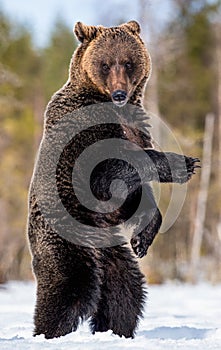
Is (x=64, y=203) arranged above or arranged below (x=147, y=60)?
below

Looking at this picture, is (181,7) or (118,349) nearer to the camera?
(118,349)

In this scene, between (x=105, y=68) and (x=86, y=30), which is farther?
(x=86, y=30)

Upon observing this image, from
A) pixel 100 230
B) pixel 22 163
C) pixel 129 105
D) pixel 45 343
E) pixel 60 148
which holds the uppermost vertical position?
pixel 22 163

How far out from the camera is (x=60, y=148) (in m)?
5.38

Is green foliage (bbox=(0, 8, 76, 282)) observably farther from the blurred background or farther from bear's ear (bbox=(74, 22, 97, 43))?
bear's ear (bbox=(74, 22, 97, 43))

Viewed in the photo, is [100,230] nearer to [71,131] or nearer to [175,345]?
[71,131]

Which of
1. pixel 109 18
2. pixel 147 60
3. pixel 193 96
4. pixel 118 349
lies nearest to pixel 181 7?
pixel 193 96

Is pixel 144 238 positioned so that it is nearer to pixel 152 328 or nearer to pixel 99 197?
pixel 99 197

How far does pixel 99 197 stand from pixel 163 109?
27207mm

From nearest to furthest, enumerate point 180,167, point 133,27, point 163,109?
point 180,167 → point 133,27 → point 163,109

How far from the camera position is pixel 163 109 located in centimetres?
3231

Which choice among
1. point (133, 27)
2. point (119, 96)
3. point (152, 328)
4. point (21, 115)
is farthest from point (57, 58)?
point (119, 96)

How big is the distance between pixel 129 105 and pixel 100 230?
105 cm

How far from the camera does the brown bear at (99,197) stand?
5.14 meters
